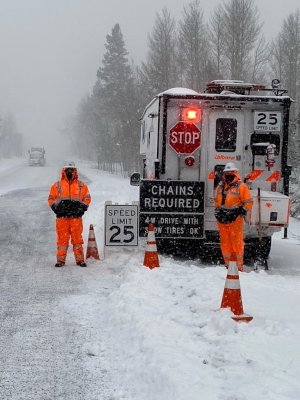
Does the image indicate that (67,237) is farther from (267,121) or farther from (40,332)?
(267,121)

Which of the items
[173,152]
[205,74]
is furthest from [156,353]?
[205,74]

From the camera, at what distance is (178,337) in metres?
5.17

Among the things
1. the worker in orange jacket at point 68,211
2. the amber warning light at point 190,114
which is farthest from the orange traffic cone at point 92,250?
the amber warning light at point 190,114

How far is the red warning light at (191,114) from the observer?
9859 mm

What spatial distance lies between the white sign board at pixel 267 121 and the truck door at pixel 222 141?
0.94ft

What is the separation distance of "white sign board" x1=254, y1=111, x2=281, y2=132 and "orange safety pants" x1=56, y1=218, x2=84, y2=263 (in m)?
3.63

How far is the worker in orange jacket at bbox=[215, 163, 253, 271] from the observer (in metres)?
8.68

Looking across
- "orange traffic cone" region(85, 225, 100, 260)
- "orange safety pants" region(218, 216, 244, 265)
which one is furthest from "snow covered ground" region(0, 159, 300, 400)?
"orange traffic cone" region(85, 225, 100, 260)

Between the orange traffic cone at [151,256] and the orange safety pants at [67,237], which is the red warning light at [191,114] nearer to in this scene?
the orange traffic cone at [151,256]

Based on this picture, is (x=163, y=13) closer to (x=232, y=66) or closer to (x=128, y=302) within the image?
(x=232, y=66)

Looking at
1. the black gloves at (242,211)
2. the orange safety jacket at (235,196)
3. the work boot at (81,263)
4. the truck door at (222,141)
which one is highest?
the truck door at (222,141)

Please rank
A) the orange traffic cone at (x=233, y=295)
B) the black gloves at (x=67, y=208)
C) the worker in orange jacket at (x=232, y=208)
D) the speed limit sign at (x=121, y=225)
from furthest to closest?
the speed limit sign at (x=121, y=225) → the black gloves at (x=67, y=208) → the worker in orange jacket at (x=232, y=208) → the orange traffic cone at (x=233, y=295)

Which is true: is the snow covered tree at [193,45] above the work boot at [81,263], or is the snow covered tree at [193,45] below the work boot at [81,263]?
above

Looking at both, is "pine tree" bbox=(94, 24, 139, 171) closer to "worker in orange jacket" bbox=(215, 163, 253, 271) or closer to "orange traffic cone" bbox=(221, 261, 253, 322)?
"worker in orange jacket" bbox=(215, 163, 253, 271)
